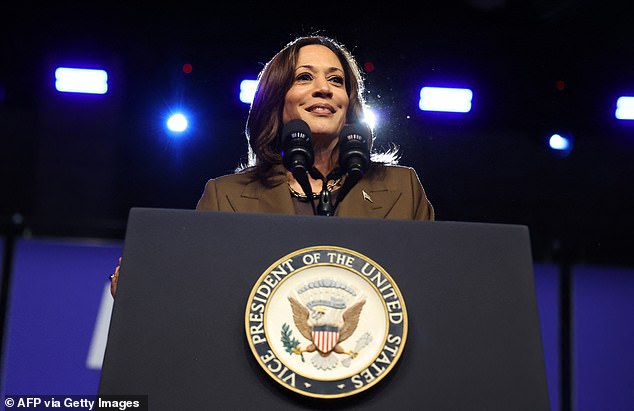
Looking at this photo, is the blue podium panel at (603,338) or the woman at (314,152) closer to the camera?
the woman at (314,152)

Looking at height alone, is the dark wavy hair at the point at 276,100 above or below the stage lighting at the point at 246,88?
below

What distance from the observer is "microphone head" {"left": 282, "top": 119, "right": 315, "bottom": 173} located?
4.30 feet

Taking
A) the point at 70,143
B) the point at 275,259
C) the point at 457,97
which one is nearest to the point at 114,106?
the point at 70,143

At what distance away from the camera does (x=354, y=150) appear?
4.30 feet

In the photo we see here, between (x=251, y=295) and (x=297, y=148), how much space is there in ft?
1.33

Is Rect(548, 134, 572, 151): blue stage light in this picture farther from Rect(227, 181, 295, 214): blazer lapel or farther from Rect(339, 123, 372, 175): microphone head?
Rect(339, 123, 372, 175): microphone head

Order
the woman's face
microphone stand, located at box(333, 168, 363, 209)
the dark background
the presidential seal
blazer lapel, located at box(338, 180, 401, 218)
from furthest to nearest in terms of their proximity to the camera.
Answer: the dark background, the woman's face, blazer lapel, located at box(338, 180, 401, 218), microphone stand, located at box(333, 168, 363, 209), the presidential seal

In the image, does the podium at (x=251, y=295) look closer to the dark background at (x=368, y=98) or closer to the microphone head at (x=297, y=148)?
the microphone head at (x=297, y=148)

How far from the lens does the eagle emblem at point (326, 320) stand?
0.96m

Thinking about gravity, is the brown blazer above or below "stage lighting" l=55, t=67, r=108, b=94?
below

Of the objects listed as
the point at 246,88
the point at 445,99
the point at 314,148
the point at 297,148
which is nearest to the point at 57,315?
the point at 246,88

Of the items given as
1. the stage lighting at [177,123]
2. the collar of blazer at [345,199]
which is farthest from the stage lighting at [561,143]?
the collar of blazer at [345,199]
